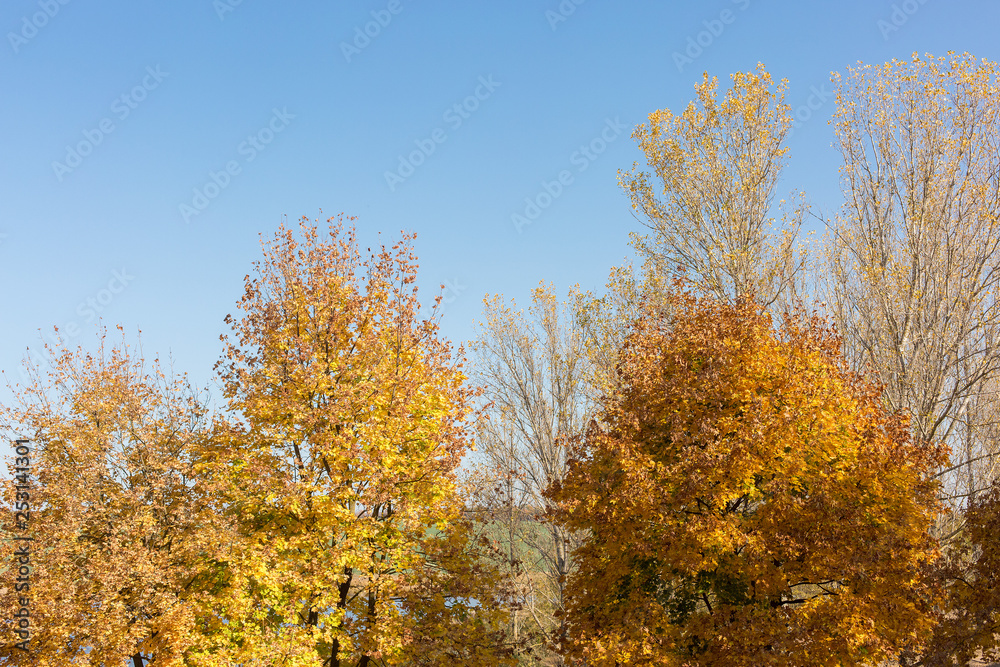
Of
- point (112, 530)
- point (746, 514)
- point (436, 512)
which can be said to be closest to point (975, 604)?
point (746, 514)

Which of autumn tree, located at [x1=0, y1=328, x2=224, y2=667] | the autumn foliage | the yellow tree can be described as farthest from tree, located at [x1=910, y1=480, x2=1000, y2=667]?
autumn tree, located at [x1=0, y1=328, x2=224, y2=667]

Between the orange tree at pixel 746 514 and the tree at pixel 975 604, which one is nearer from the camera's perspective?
the orange tree at pixel 746 514

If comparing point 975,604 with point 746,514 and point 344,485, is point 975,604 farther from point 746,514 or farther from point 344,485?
point 344,485

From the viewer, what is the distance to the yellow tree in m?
13.6

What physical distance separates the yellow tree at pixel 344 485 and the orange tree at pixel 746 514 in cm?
297

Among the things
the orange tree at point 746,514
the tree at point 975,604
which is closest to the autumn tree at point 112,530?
the orange tree at point 746,514

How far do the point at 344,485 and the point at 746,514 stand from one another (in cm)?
835

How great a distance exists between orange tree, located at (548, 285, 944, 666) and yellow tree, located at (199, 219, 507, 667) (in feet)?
9.75

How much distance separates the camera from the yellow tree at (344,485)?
44.7 ft

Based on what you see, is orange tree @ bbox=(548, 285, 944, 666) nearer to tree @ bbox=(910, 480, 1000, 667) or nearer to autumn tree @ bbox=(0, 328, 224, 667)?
tree @ bbox=(910, 480, 1000, 667)

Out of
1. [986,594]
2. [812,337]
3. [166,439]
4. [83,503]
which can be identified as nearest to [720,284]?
[812,337]

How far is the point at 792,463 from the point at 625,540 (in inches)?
137

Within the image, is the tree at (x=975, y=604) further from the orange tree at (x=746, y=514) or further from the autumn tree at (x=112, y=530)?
the autumn tree at (x=112, y=530)

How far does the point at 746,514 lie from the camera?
46.8 ft
